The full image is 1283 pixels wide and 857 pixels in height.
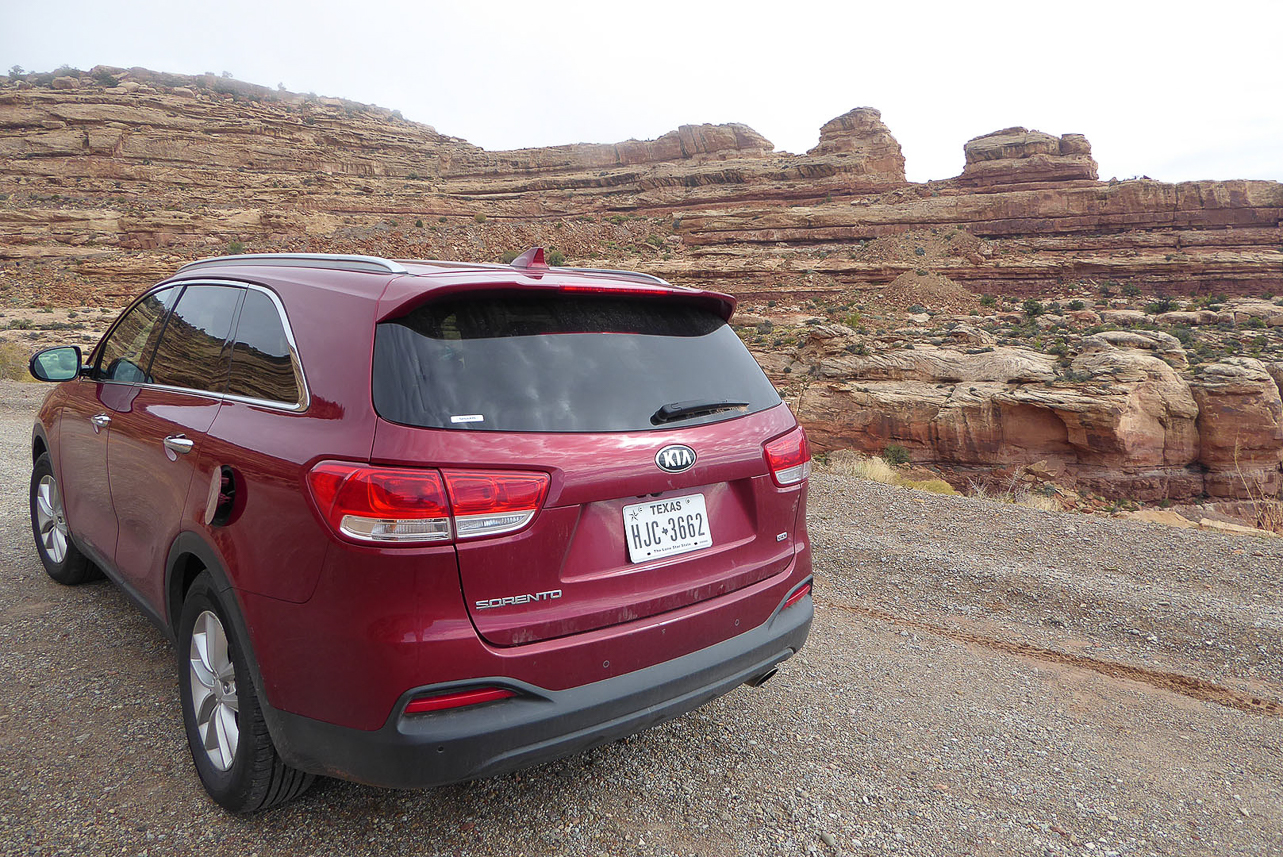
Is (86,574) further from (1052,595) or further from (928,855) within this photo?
(1052,595)

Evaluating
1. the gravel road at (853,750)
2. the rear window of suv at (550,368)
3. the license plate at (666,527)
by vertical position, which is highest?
the rear window of suv at (550,368)

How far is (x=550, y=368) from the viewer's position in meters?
2.05

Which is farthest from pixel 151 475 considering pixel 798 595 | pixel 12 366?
pixel 12 366

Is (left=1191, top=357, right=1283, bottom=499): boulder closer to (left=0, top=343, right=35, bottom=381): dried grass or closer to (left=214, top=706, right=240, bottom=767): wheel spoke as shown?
(left=214, top=706, right=240, bottom=767): wheel spoke

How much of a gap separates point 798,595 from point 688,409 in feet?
2.91

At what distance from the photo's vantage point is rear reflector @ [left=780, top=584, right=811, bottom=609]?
8.41 ft

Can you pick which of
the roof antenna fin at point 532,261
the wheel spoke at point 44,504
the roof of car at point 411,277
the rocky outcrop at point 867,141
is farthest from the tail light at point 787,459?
the rocky outcrop at point 867,141

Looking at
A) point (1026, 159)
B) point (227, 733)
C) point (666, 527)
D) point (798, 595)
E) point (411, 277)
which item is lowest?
point (227, 733)

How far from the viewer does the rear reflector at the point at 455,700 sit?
5.87 feet

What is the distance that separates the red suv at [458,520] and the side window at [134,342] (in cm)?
62

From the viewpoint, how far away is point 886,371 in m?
19.8

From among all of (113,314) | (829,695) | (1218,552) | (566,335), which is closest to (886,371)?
(1218,552)

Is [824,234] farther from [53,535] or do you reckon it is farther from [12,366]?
[53,535]

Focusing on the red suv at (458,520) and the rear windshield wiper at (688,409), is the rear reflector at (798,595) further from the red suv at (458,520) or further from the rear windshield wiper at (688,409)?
the rear windshield wiper at (688,409)
